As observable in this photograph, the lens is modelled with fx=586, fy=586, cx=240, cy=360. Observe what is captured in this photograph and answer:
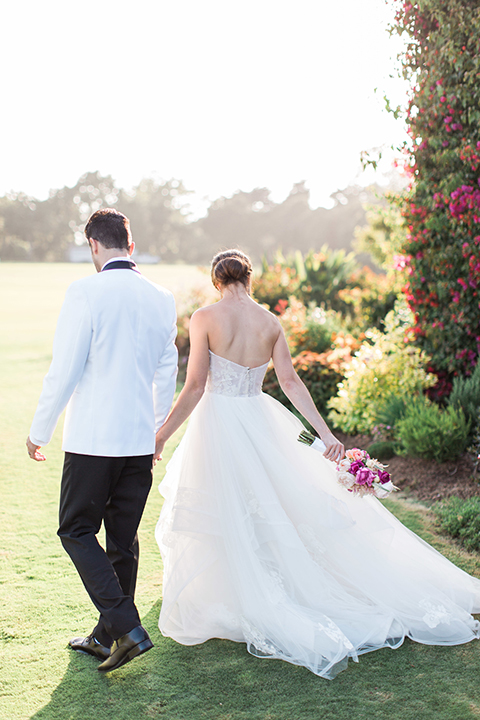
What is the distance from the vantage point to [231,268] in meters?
3.52

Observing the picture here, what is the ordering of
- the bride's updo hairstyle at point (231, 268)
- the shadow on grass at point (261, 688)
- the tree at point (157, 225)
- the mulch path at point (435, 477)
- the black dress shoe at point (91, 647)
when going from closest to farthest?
1. the shadow on grass at point (261, 688)
2. the black dress shoe at point (91, 647)
3. the bride's updo hairstyle at point (231, 268)
4. the mulch path at point (435, 477)
5. the tree at point (157, 225)

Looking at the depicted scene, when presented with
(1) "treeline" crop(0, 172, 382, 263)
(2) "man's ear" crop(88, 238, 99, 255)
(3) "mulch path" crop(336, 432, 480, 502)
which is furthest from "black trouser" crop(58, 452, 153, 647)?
(1) "treeline" crop(0, 172, 382, 263)

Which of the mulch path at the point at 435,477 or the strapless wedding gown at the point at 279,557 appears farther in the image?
the mulch path at the point at 435,477

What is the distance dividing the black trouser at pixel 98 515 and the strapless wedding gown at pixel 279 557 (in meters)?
0.39

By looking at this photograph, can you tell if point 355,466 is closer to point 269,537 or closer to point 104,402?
point 269,537

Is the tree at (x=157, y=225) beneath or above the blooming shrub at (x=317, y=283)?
above

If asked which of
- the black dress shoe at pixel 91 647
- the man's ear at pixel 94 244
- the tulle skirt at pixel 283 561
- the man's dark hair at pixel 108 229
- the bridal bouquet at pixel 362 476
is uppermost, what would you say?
the man's dark hair at pixel 108 229

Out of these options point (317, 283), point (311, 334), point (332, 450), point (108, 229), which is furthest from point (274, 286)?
point (108, 229)

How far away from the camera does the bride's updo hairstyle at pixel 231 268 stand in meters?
3.53

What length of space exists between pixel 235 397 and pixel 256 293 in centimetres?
1093

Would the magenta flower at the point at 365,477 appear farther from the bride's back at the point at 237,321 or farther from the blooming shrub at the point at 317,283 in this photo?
the blooming shrub at the point at 317,283

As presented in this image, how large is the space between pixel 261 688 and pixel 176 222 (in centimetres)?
7421

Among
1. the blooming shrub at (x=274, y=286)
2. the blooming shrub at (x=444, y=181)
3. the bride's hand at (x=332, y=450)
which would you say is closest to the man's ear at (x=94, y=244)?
the bride's hand at (x=332, y=450)

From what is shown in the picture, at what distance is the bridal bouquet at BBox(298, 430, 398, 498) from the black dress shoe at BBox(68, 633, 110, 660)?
5.08ft
